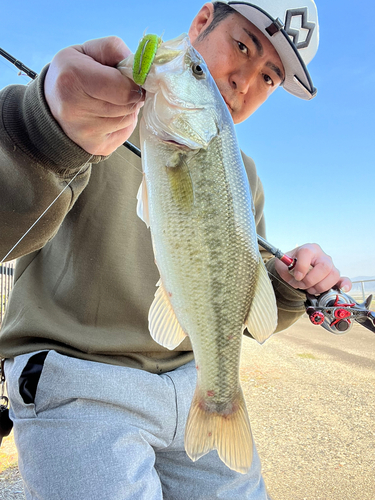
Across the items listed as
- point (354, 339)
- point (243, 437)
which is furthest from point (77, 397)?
point (354, 339)

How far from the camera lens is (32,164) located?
1.65 m

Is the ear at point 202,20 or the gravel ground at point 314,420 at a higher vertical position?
the ear at point 202,20

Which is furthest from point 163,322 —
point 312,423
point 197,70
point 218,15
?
point 312,423

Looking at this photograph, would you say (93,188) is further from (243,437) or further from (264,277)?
(243,437)

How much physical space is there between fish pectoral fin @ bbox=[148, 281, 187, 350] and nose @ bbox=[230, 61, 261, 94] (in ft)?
7.37

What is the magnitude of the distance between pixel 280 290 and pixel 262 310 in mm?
1414

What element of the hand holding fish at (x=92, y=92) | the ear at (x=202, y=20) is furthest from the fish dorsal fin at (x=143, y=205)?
the ear at (x=202, y=20)

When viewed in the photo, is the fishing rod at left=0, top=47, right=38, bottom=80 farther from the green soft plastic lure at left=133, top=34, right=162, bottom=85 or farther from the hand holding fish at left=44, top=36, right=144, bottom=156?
the green soft plastic lure at left=133, top=34, right=162, bottom=85

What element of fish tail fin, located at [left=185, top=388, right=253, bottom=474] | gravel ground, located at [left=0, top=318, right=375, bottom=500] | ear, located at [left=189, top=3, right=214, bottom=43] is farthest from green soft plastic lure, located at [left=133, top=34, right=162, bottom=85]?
gravel ground, located at [left=0, top=318, right=375, bottom=500]

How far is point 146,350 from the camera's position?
90.3 inches

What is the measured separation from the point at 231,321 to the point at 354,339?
10.1 m

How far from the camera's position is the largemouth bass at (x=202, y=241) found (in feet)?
4.73

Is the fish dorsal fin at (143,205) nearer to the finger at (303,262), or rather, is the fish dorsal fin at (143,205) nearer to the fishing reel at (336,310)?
the finger at (303,262)

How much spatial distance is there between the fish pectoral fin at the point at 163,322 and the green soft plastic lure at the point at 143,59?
772mm
